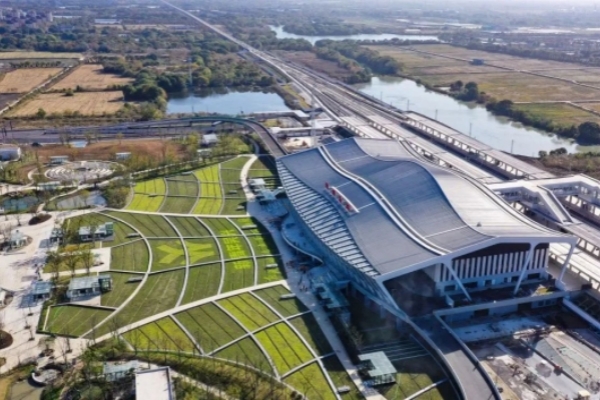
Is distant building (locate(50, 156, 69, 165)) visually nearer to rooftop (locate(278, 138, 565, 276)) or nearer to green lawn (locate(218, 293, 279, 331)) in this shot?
rooftop (locate(278, 138, 565, 276))

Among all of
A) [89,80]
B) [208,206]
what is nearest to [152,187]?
[208,206]

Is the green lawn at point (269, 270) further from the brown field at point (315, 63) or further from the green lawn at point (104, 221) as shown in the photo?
the brown field at point (315, 63)

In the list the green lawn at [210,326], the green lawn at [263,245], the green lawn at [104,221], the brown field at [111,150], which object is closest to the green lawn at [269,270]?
the green lawn at [263,245]

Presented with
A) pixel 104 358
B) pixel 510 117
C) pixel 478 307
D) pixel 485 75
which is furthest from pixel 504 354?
pixel 485 75

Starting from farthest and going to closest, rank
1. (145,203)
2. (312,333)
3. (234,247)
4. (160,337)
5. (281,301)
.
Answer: (145,203)
(234,247)
(281,301)
(312,333)
(160,337)

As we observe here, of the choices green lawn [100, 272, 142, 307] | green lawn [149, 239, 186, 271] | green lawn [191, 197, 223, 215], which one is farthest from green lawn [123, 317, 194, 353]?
green lawn [191, 197, 223, 215]

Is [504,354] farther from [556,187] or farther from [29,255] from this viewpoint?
→ [29,255]

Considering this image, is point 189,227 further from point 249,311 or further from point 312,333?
point 312,333
